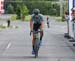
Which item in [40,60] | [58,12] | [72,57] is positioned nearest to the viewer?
[40,60]

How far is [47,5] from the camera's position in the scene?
348 feet

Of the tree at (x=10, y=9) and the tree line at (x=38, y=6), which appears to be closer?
the tree line at (x=38, y=6)

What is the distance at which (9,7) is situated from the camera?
104 m

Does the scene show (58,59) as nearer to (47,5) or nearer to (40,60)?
(40,60)

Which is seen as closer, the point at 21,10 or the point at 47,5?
the point at 21,10

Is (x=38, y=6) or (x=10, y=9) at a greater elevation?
(x=38, y=6)

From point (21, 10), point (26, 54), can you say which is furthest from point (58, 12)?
point (26, 54)

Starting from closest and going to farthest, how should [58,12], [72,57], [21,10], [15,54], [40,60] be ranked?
[40,60]
[72,57]
[15,54]
[21,10]
[58,12]

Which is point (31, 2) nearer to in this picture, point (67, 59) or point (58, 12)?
point (58, 12)

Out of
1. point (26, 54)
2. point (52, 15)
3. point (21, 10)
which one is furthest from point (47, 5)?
point (26, 54)

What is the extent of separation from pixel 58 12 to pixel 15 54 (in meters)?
84.2

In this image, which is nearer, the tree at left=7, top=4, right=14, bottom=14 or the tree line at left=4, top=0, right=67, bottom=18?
the tree line at left=4, top=0, right=67, bottom=18

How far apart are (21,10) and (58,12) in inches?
680

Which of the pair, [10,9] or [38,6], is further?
[38,6]
